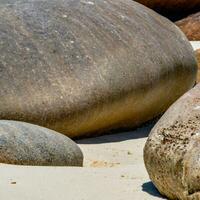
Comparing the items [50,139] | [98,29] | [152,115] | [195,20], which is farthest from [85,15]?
[195,20]

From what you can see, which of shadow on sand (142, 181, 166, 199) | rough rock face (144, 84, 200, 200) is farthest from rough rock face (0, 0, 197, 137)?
rough rock face (144, 84, 200, 200)

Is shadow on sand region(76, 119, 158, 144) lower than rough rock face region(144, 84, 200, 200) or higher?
lower

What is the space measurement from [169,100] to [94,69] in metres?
1.57

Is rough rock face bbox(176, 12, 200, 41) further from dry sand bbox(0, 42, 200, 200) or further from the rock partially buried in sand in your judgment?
dry sand bbox(0, 42, 200, 200)

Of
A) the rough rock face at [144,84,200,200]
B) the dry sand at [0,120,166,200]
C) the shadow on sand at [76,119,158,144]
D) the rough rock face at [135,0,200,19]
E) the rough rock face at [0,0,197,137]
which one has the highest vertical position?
the rough rock face at [144,84,200,200]

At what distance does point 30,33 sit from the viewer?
26.2 feet

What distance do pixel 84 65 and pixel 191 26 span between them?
27.9ft

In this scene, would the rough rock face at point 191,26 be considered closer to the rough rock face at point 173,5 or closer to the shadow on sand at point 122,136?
the rough rock face at point 173,5

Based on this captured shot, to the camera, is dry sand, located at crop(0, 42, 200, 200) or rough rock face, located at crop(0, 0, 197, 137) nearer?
dry sand, located at crop(0, 42, 200, 200)

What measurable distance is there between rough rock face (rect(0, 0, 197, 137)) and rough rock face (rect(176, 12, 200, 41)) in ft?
20.9

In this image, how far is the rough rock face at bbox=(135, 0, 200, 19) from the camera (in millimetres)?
17156

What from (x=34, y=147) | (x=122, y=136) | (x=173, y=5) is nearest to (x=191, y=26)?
(x=173, y=5)

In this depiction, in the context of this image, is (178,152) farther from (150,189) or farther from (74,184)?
(74,184)

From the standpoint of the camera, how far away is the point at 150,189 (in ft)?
16.5
